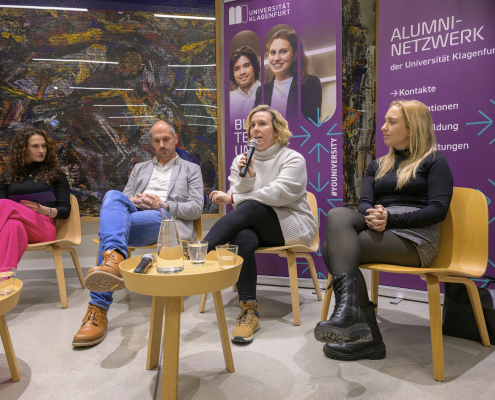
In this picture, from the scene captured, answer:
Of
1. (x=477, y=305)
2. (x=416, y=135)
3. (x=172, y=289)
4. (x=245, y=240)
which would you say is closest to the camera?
(x=172, y=289)

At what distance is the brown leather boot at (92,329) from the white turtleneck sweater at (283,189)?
39.7 inches

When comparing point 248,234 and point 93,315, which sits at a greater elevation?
point 248,234

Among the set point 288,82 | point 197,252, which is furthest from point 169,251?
point 288,82

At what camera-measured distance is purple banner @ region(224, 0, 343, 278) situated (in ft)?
9.50

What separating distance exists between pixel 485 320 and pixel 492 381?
464 millimetres

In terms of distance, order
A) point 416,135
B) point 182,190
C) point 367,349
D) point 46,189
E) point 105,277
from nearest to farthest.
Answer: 1. point 105,277
2. point 367,349
3. point 416,135
4. point 182,190
5. point 46,189

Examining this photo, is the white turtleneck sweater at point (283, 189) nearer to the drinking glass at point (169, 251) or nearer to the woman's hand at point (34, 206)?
the drinking glass at point (169, 251)

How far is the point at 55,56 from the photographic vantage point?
331cm

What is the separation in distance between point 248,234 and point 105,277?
0.86 m

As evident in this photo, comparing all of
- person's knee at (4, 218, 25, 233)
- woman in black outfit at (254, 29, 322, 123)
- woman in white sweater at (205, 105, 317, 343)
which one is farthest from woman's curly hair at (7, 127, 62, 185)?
woman in black outfit at (254, 29, 322, 123)

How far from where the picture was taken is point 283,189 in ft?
7.46

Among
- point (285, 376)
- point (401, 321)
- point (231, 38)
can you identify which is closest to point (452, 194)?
point (401, 321)

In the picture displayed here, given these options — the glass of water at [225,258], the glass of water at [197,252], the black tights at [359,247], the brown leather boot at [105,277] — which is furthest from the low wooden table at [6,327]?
the black tights at [359,247]

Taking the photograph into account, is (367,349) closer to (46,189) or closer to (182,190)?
(182,190)
